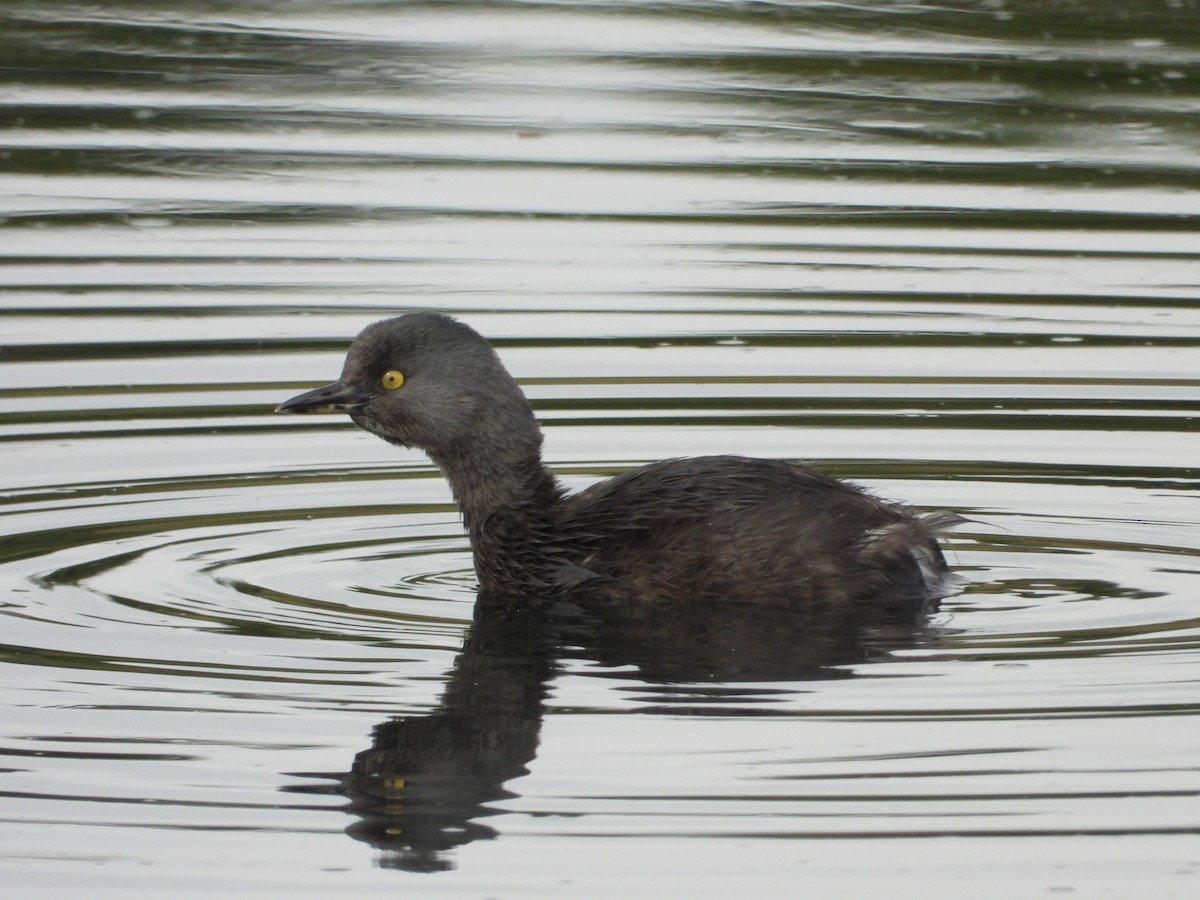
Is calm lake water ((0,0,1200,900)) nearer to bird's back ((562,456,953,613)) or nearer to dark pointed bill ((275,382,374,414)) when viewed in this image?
bird's back ((562,456,953,613))

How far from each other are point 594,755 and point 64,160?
9335 millimetres

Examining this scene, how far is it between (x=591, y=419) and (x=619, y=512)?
7.55ft

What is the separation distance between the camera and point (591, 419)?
1088 cm

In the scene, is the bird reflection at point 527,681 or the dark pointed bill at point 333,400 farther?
the dark pointed bill at point 333,400

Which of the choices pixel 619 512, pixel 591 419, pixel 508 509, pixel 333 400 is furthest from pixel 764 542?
pixel 591 419

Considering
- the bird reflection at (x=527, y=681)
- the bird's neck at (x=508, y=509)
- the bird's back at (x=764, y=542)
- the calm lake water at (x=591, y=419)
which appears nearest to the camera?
the calm lake water at (x=591, y=419)

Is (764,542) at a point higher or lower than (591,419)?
higher

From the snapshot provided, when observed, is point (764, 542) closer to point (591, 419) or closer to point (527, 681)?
point (527, 681)

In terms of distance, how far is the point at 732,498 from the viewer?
8.41m

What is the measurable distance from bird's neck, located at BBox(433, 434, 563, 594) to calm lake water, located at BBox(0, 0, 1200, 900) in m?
0.18

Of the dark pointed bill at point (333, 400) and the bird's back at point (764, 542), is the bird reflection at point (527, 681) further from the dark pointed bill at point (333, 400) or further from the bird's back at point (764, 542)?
the dark pointed bill at point (333, 400)

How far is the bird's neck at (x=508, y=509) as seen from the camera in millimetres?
8742

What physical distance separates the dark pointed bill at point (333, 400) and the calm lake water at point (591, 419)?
1.74 feet

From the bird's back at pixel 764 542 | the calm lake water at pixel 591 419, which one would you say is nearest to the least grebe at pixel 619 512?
the bird's back at pixel 764 542
